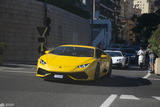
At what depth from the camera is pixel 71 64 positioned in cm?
1108

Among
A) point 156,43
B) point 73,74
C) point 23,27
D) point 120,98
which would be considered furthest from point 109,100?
point 23,27

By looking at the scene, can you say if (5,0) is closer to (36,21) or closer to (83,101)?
(36,21)

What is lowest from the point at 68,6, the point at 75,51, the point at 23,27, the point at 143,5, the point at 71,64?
the point at 71,64

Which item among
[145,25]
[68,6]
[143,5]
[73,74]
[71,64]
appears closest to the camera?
[73,74]

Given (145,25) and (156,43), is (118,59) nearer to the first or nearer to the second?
(156,43)

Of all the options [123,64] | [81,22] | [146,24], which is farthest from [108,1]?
[123,64]

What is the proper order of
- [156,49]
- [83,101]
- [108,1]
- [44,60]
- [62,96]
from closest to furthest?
[83,101] → [62,96] → [44,60] → [156,49] → [108,1]

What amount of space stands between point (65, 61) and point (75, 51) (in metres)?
1.29

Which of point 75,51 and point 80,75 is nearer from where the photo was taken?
point 80,75

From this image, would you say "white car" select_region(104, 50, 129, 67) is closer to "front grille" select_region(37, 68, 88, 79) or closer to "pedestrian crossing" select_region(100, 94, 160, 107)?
"front grille" select_region(37, 68, 88, 79)

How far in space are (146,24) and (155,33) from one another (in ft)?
166

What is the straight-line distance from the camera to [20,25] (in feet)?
101

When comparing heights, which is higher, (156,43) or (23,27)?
(23,27)

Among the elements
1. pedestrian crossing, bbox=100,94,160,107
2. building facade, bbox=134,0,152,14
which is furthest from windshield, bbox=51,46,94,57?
building facade, bbox=134,0,152,14
